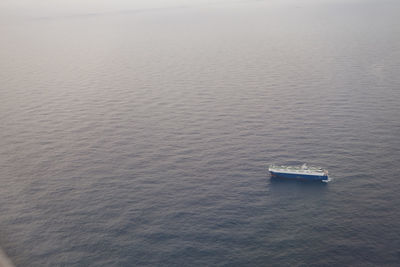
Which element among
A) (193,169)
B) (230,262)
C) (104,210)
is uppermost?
(193,169)

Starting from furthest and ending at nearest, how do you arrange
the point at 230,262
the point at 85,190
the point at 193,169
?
the point at 193,169 → the point at 85,190 → the point at 230,262

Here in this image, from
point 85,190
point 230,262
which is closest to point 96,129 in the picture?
point 85,190

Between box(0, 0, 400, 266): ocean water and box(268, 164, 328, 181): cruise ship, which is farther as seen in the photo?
box(268, 164, 328, 181): cruise ship

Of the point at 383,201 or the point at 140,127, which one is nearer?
the point at 383,201

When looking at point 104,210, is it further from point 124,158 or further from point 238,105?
point 238,105

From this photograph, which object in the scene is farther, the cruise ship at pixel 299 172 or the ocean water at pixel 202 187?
the cruise ship at pixel 299 172

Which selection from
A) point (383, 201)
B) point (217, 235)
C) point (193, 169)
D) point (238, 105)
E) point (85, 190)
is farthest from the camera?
point (238, 105)

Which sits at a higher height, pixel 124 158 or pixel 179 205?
pixel 124 158
